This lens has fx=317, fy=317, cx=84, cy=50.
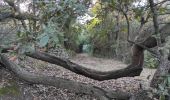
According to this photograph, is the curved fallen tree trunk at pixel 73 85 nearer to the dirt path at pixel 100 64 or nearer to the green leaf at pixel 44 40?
the green leaf at pixel 44 40

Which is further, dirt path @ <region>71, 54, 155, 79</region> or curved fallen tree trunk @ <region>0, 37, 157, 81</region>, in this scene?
dirt path @ <region>71, 54, 155, 79</region>

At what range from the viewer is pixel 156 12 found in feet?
13.5

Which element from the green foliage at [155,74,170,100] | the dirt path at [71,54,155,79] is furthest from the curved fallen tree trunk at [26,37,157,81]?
the dirt path at [71,54,155,79]

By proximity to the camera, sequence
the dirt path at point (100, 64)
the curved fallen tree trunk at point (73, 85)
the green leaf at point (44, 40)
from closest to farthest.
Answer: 1. the green leaf at point (44, 40)
2. the curved fallen tree trunk at point (73, 85)
3. the dirt path at point (100, 64)

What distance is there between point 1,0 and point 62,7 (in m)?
2.33

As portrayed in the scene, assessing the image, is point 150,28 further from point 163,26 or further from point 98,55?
point 98,55

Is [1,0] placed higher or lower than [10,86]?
higher

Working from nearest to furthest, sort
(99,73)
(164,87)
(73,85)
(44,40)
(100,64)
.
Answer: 1. (44,40)
2. (164,87)
3. (73,85)
4. (99,73)
5. (100,64)

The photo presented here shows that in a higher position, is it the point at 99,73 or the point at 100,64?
the point at 99,73

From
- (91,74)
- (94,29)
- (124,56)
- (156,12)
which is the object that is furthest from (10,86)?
(124,56)

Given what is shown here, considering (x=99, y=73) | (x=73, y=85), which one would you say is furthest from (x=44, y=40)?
(x=99, y=73)

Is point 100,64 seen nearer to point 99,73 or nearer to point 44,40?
point 99,73

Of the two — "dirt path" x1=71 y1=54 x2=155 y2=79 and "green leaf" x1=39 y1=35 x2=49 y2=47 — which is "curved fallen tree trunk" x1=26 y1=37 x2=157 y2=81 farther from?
"dirt path" x1=71 y1=54 x2=155 y2=79

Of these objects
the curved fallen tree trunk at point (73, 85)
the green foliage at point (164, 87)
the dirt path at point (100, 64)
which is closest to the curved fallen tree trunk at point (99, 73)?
the curved fallen tree trunk at point (73, 85)
